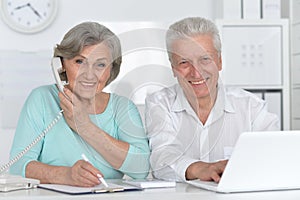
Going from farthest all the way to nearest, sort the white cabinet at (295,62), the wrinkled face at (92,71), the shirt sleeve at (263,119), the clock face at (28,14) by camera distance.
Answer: the clock face at (28,14) < the white cabinet at (295,62) < the shirt sleeve at (263,119) < the wrinkled face at (92,71)

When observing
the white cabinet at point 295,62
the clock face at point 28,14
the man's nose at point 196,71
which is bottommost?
the white cabinet at point 295,62

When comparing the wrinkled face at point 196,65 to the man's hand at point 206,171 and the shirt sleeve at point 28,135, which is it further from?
the shirt sleeve at point 28,135

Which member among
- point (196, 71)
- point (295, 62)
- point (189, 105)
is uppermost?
point (196, 71)

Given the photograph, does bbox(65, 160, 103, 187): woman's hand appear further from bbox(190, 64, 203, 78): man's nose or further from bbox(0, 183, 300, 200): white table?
bbox(190, 64, 203, 78): man's nose

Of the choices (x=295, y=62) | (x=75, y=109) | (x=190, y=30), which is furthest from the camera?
(x=295, y=62)

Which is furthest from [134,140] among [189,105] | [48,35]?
[48,35]

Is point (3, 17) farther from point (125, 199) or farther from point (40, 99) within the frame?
point (125, 199)

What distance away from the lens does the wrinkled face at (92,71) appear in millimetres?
1693

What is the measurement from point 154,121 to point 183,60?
240 mm

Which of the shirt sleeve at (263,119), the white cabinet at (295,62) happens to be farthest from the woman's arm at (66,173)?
the white cabinet at (295,62)

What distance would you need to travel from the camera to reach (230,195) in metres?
1.41

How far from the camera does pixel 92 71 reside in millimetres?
1694

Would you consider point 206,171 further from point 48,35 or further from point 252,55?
point 48,35

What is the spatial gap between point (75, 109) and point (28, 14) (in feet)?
6.09
